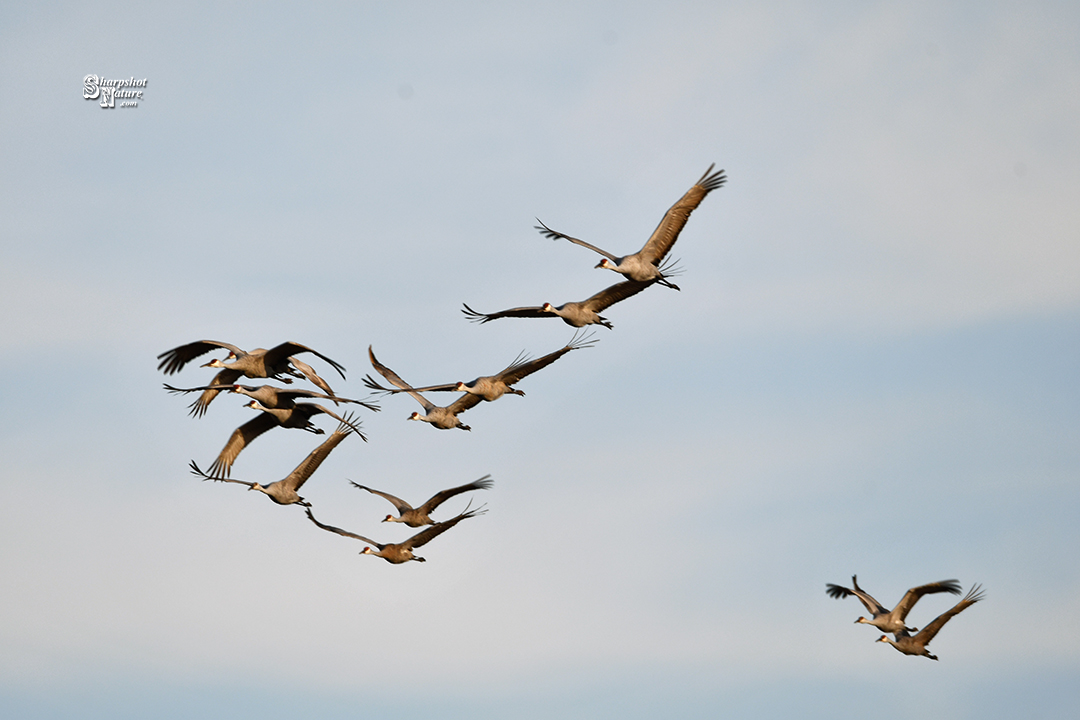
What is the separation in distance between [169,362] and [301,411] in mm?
3067

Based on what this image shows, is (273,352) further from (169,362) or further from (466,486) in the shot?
(466,486)

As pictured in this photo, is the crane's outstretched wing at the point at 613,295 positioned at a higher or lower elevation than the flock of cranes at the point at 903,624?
higher

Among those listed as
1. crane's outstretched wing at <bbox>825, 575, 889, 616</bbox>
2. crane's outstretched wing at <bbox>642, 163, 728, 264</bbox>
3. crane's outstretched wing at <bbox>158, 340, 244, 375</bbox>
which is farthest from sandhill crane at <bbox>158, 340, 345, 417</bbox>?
crane's outstretched wing at <bbox>825, 575, 889, 616</bbox>

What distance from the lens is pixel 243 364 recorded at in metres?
31.2

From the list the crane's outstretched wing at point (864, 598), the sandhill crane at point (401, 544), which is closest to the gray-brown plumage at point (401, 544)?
the sandhill crane at point (401, 544)

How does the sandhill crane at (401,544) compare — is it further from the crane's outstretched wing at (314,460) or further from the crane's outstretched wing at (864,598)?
the crane's outstretched wing at (864,598)

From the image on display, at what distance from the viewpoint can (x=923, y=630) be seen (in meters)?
36.0

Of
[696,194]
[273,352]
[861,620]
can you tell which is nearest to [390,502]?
[273,352]

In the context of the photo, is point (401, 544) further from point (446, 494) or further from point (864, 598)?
point (864, 598)

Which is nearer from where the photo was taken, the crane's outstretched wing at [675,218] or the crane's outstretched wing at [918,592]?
the crane's outstretched wing at [675,218]

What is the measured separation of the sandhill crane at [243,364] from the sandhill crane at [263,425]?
0.72m

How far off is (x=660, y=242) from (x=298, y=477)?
32.5 ft

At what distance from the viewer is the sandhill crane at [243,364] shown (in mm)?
31047

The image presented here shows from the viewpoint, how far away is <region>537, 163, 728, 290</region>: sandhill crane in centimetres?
2856
